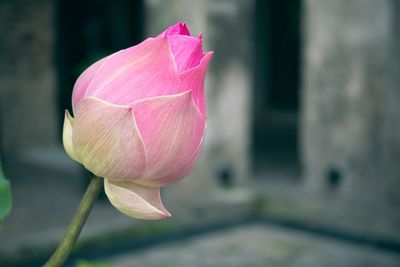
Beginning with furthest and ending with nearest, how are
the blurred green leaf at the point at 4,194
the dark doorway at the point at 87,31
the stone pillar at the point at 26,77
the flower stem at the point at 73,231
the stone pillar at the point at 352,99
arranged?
the stone pillar at the point at 26,77
the dark doorway at the point at 87,31
the stone pillar at the point at 352,99
the blurred green leaf at the point at 4,194
the flower stem at the point at 73,231

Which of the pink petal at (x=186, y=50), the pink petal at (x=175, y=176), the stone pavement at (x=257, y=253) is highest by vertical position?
the pink petal at (x=186, y=50)

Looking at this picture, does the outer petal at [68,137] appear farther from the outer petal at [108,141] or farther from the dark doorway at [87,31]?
the dark doorway at [87,31]

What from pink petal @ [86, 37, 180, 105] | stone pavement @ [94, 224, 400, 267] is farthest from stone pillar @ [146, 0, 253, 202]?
pink petal @ [86, 37, 180, 105]

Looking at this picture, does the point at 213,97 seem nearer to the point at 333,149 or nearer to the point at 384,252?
the point at 333,149

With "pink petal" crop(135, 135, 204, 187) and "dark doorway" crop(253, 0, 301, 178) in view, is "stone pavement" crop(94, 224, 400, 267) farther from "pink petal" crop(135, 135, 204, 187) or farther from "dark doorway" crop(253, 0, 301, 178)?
"pink petal" crop(135, 135, 204, 187)

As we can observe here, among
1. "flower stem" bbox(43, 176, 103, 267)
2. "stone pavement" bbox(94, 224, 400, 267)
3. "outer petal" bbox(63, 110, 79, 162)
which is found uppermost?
"outer petal" bbox(63, 110, 79, 162)

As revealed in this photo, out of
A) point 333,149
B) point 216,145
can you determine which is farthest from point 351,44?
point 216,145

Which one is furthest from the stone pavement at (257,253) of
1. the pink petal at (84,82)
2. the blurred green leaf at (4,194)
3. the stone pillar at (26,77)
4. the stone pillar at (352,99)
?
the pink petal at (84,82)
